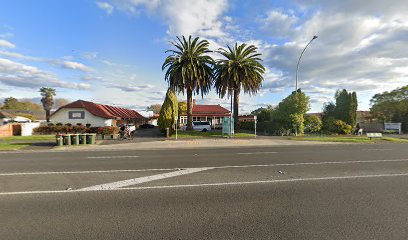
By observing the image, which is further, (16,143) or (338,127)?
(338,127)

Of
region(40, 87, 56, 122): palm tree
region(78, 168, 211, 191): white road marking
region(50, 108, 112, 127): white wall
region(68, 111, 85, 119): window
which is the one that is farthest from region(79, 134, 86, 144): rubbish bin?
region(40, 87, 56, 122): palm tree

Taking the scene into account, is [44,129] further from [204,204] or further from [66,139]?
[204,204]

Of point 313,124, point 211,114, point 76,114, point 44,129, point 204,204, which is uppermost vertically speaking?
point 211,114

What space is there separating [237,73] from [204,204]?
2647 centimetres

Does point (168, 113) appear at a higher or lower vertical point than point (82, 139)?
higher

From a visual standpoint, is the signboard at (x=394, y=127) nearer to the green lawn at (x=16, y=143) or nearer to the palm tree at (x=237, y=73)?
the palm tree at (x=237, y=73)

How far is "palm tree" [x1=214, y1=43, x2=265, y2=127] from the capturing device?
99.3 feet

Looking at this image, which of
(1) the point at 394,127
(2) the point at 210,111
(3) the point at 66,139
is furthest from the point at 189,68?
(1) the point at 394,127

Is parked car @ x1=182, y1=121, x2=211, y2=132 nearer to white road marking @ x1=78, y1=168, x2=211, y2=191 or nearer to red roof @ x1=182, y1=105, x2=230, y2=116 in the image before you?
red roof @ x1=182, y1=105, x2=230, y2=116

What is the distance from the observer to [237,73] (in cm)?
3017

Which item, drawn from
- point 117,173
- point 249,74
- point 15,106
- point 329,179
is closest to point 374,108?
point 249,74

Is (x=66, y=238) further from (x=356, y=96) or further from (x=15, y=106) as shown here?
(x=15, y=106)

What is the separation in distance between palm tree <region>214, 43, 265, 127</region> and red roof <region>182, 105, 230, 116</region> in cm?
2115

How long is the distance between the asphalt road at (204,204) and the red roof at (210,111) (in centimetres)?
4453
